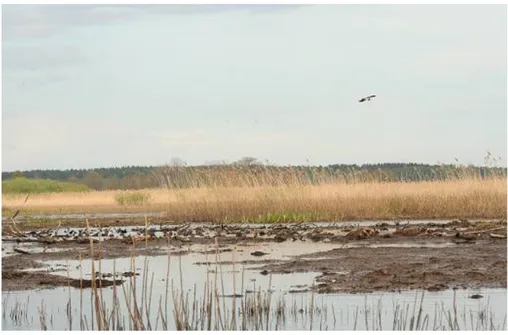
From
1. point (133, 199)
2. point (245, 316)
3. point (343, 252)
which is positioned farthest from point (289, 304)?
point (133, 199)

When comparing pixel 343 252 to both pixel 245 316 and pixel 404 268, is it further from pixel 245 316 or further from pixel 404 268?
pixel 245 316

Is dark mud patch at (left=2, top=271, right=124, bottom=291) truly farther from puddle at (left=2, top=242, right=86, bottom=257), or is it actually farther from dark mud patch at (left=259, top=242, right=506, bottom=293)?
puddle at (left=2, top=242, right=86, bottom=257)

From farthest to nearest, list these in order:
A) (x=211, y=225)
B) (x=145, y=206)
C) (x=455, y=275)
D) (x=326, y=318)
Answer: (x=145, y=206) → (x=211, y=225) → (x=455, y=275) → (x=326, y=318)

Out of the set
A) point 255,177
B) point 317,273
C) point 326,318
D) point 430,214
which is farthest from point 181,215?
point 326,318

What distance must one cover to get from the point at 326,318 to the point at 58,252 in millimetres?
9037

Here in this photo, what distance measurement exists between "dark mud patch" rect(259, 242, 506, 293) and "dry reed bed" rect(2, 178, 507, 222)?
801 cm

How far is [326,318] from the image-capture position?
8812 mm

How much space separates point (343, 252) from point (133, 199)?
26241mm

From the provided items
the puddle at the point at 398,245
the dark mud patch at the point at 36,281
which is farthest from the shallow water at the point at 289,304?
the puddle at the point at 398,245

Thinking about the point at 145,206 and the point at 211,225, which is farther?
the point at 145,206

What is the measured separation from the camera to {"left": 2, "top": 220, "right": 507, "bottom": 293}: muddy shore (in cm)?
1153

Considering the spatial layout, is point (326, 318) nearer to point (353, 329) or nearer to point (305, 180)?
point (353, 329)

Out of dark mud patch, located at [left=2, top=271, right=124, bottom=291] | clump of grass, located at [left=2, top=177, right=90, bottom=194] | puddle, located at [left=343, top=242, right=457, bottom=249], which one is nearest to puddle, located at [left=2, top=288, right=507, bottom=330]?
dark mud patch, located at [left=2, top=271, right=124, bottom=291]

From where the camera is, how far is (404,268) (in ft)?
40.8
